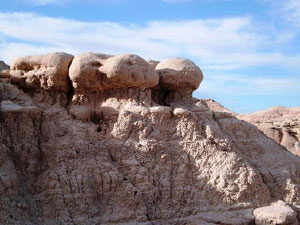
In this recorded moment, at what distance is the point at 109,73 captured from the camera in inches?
353

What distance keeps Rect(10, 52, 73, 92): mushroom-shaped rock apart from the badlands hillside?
0.02 meters

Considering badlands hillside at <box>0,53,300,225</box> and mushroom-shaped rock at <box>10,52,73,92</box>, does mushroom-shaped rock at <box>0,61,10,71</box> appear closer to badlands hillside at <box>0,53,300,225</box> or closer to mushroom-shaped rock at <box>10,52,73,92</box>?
badlands hillside at <box>0,53,300,225</box>

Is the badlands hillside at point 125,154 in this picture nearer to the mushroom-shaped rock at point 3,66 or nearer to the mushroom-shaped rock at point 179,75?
the mushroom-shaped rock at point 179,75

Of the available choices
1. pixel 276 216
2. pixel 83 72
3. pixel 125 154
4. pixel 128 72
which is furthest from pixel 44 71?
pixel 276 216

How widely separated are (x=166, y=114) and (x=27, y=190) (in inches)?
118

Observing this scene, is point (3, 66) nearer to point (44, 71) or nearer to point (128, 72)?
point (44, 71)

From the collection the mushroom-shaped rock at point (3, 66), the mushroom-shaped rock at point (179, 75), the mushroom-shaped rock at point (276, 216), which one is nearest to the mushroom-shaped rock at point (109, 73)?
the mushroom-shaped rock at point (179, 75)

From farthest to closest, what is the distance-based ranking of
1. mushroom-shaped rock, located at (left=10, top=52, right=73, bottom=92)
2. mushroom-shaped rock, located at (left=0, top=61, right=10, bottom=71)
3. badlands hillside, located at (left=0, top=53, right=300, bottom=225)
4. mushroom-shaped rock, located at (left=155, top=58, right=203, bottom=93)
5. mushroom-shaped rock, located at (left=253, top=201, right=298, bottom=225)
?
mushroom-shaped rock, located at (left=0, top=61, right=10, bottom=71) → mushroom-shaped rock, located at (left=155, top=58, right=203, bottom=93) → mushroom-shaped rock, located at (left=10, top=52, right=73, bottom=92) → mushroom-shaped rock, located at (left=253, top=201, right=298, bottom=225) → badlands hillside, located at (left=0, top=53, right=300, bottom=225)

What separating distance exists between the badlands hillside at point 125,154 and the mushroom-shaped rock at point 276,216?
18mm

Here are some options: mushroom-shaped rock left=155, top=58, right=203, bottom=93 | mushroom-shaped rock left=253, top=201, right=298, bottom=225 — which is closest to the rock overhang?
mushroom-shaped rock left=155, top=58, right=203, bottom=93

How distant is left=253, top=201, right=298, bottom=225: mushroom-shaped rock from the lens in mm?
8078

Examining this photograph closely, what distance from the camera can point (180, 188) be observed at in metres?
8.55

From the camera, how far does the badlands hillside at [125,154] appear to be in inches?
312

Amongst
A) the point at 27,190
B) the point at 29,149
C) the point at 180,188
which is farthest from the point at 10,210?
the point at 180,188
